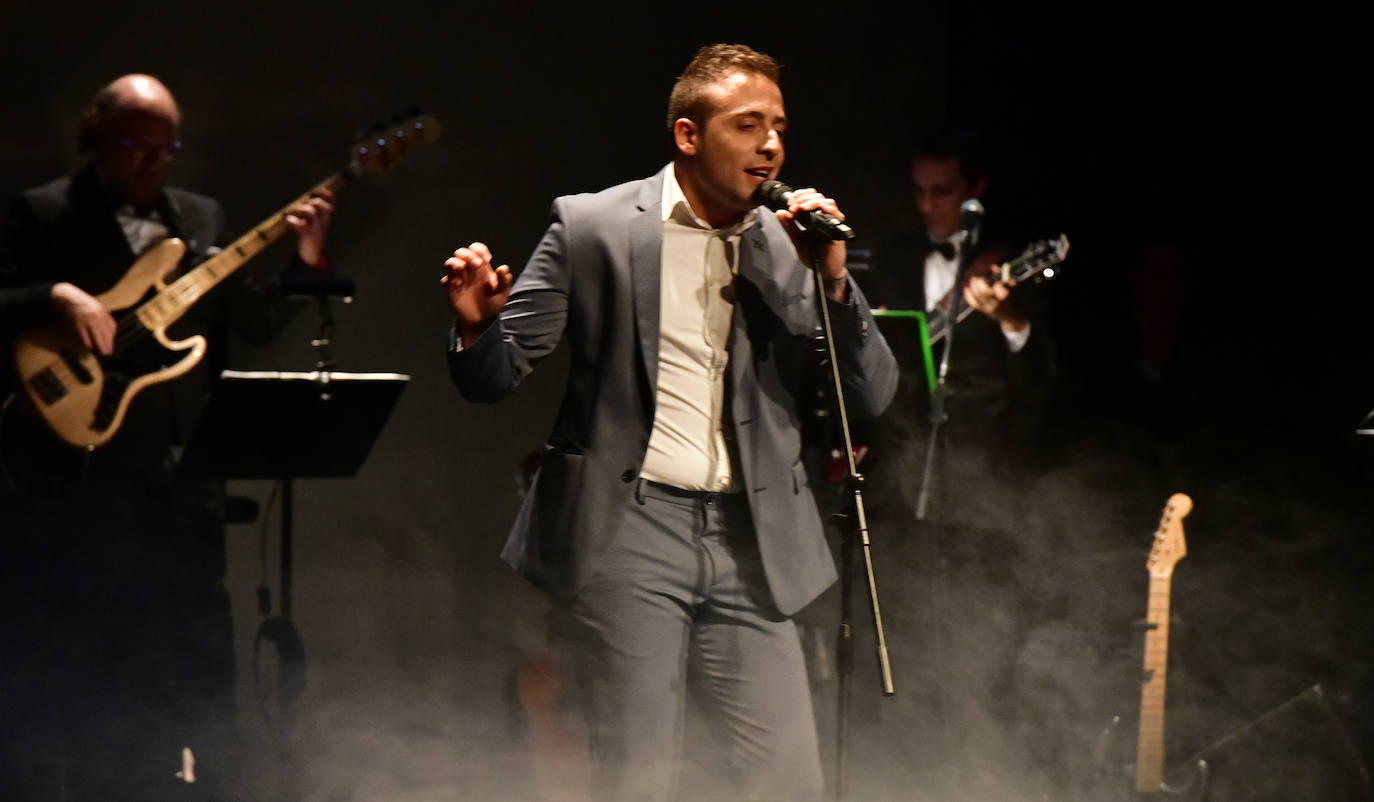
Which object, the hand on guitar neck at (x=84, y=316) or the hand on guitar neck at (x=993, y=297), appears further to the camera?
the hand on guitar neck at (x=993, y=297)

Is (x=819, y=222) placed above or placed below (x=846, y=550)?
above

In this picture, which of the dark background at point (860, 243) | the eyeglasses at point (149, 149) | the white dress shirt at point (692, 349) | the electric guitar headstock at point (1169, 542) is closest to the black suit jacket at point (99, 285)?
the eyeglasses at point (149, 149)

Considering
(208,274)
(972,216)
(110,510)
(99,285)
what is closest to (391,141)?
(208,274)

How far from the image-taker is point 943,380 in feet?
13.4

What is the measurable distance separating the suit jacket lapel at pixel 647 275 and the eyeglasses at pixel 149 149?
2.01 meters

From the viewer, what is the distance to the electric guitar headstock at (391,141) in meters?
4.03

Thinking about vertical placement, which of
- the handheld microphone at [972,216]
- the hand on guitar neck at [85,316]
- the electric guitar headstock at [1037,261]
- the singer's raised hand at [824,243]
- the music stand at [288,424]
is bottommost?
the music stand at [288,424]

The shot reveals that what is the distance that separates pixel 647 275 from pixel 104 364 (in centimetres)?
196

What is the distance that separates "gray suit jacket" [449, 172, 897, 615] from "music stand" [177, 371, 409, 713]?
1.05 metres

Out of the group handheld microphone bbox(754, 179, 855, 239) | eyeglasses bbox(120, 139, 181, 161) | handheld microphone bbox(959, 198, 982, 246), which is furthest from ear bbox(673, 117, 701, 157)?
eyeglasses bbox(120, 139, 181, 161)

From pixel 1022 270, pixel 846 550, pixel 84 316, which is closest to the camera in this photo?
pixel 846 550

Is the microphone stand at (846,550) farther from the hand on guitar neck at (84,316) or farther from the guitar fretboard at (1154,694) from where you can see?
the hand on guitar neck at (84,316)

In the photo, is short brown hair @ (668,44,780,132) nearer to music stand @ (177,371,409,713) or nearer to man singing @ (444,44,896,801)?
man singing @ (444,44,896,801)

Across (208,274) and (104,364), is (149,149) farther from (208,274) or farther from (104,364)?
(104,364)
